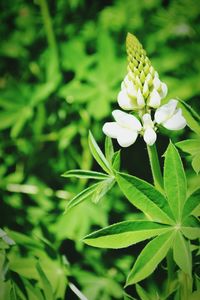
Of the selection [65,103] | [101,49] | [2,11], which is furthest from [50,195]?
[2,11]

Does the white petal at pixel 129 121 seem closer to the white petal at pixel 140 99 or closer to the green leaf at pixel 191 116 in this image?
the white petal at pixel 140 99

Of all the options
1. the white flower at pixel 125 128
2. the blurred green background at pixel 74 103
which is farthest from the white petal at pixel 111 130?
the blurred green background at pixel 74 103

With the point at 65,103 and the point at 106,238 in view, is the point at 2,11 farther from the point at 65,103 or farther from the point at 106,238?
the point at 106,238

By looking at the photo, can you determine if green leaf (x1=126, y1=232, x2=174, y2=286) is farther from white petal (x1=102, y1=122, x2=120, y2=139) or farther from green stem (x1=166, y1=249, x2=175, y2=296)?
white petal (x1=102, y1=122, x2=120, y2=139)

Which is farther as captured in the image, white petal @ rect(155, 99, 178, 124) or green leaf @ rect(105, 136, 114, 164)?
green leaf @ rect(105, 136, 114, 164)

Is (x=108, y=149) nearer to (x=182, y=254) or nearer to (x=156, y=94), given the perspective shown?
(x=156, y=94)

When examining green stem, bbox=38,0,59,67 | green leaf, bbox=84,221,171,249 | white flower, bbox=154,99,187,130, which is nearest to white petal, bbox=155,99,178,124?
white flower, bbox=154,99,187,130
